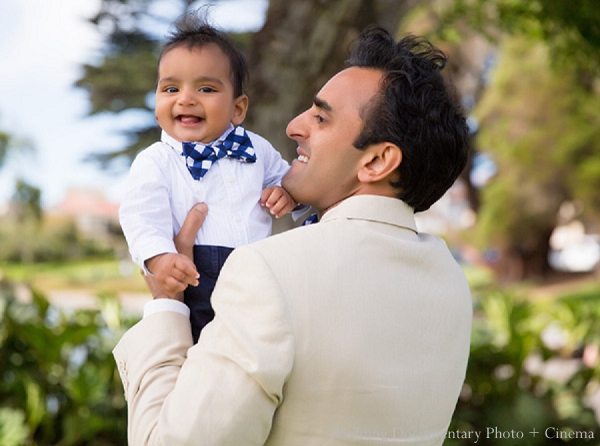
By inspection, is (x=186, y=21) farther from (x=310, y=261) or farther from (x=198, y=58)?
(x=310, y=261)

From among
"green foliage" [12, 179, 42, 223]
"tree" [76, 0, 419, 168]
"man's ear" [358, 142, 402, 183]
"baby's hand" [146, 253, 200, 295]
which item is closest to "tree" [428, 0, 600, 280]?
"tree" [76, 0, 419, 168]

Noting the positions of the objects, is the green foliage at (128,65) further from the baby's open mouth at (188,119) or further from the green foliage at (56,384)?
the baby's open mouth at (188,119)

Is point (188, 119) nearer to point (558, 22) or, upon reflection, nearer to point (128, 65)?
point (558, 22)

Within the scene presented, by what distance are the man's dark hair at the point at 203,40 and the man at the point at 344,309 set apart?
0.84 feet

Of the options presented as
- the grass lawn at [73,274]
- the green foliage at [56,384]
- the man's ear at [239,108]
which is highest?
the man's ear at [239,108]

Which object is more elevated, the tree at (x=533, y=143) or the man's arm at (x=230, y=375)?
Answer: the man's arm at (x=230, y=375)

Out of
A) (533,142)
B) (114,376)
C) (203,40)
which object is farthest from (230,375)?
(533,142)

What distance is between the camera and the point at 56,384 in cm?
407

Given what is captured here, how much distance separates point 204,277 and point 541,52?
57.4ft

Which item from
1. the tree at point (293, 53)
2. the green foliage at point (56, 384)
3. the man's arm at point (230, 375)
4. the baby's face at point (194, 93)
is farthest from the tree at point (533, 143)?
the man's arm at point (230, 375)

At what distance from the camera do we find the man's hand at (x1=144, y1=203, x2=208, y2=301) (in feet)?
4.91

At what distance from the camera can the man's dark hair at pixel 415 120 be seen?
4.83 ft

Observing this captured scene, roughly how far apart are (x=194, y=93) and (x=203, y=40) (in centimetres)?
13

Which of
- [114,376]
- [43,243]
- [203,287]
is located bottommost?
[43,243]
